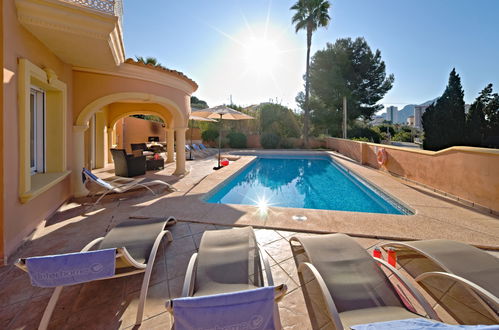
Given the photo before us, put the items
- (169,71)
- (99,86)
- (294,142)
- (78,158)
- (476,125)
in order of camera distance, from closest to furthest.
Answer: (78,158), (99,86), (169,71), (476,125), (294,142)

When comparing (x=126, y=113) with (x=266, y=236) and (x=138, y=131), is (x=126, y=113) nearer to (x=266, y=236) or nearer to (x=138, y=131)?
(x=138, y=131)

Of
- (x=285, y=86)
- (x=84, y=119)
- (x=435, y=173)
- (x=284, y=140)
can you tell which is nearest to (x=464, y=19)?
(x=435, y=173)

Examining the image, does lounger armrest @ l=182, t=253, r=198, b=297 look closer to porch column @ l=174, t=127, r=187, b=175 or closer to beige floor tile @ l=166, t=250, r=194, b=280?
beige floor tile @ l=166, t=250, r=194, b=280

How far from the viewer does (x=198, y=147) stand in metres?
18.6

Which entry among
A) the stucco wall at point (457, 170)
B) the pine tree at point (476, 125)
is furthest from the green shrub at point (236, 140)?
the pine tree at point (476, 125)

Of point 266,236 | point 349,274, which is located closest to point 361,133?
point 266,236

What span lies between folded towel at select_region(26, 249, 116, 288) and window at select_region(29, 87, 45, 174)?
469 cm

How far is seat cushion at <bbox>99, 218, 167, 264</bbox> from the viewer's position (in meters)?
2.95

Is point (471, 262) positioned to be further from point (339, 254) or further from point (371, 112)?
point (371, 112)

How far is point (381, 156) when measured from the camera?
1089 centimetres

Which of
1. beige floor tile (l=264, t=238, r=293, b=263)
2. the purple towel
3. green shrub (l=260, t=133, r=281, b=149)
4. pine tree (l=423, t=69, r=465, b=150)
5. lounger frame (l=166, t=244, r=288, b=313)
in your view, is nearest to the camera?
the purple towel

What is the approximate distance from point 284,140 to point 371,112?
12.9 meters

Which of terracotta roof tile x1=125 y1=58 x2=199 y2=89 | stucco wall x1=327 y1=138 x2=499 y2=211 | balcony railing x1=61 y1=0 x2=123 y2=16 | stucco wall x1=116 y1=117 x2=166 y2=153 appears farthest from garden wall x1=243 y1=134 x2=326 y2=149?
balcony railing x1=61 y1=0 x2=123 y2=16

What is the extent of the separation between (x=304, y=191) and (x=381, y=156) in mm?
4723
